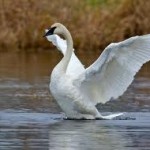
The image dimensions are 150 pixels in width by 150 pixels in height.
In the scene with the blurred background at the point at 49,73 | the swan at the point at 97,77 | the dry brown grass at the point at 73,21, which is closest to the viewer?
the blurred background at the point at 49,73

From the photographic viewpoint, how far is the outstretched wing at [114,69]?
16.2 meters

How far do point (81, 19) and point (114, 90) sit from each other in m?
15.1

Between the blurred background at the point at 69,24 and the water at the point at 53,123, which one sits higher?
the water at the point at 53,123

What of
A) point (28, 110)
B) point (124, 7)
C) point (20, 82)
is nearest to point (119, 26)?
point (124, 7)

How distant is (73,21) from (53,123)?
1646cm

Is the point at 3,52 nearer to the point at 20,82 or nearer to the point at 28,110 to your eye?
the point at 20,82

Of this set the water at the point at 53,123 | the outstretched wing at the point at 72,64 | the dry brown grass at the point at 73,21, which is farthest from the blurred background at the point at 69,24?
the outstretched wing at the point at 72,64

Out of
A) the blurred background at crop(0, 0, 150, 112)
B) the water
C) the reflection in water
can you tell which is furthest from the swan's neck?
the blurred background at crop(0, 0, 150, 112)

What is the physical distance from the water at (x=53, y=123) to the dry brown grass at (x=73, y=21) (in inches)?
294

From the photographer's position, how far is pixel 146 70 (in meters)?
26.0

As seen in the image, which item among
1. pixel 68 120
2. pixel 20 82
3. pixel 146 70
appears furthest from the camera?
pixel 146 70

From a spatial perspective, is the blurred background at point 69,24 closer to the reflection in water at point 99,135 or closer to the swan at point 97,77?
the swan at point 97,77

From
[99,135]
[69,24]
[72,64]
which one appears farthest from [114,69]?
[69,24]

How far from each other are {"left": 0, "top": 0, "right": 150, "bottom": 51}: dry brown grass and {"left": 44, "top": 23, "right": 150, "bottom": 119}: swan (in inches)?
560
